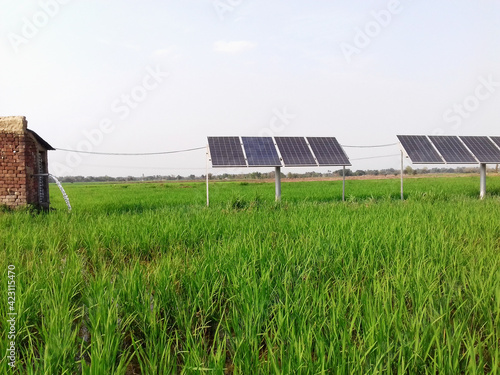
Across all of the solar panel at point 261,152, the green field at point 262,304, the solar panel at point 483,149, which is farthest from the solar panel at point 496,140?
the green field at point 262,304

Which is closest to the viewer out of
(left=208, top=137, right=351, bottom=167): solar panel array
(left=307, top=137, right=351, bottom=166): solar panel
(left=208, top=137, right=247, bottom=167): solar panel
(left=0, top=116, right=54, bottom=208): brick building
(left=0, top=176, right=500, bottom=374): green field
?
(left=0, top=176, right=500, bottom=374): green field

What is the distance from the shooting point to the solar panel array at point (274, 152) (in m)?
11.9

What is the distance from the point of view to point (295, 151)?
13.0m

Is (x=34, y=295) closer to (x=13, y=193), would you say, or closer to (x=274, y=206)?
(x=274, y=206)

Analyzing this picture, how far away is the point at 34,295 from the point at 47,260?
1306mm

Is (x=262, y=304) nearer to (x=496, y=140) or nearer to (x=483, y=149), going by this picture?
(x=483, y=149)

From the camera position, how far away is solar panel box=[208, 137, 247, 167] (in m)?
11.6

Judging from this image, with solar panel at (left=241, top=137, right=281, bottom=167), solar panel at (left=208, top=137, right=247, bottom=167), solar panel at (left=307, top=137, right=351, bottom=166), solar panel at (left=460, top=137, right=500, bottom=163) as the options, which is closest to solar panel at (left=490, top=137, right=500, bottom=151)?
solar panel at (left=460, top=137, right=500, bottom=163)

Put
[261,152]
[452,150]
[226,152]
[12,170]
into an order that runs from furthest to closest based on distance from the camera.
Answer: [452,150], [261,152], [226,152], [12,170]

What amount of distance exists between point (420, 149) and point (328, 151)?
3.62 m

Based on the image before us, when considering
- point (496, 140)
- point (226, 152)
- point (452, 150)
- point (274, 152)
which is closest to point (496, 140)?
point (496, 140)

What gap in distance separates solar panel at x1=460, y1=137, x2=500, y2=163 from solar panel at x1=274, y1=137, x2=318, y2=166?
645 cm

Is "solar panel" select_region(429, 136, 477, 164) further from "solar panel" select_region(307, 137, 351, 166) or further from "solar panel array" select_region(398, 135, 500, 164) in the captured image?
"solar panel" select_region(307, 137, 351, 166)

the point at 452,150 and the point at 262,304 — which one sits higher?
the point at 452,150
